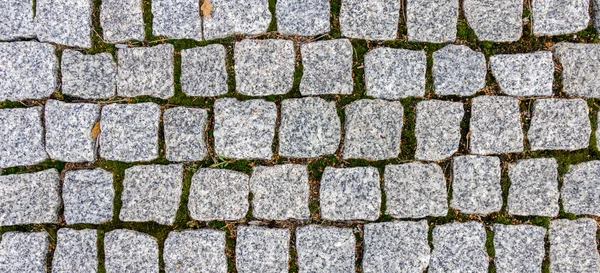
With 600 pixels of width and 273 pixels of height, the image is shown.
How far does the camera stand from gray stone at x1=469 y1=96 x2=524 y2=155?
2.50m

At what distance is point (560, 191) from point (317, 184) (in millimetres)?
1345

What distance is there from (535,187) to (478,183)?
32cm

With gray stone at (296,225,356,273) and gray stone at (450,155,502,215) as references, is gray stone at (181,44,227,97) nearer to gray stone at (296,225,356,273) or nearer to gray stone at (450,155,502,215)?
gray stone at (296,225,356,273)

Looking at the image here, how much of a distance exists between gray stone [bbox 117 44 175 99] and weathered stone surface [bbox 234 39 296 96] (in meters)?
0.38

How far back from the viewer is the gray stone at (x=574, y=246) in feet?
8.21

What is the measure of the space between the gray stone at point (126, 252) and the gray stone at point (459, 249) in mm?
1564

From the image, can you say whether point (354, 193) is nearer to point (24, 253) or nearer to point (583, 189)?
point (583, 189)

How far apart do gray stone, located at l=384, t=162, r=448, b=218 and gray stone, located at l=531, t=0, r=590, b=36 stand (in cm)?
101

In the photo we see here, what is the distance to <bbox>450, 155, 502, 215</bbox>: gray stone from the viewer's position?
2.50 m

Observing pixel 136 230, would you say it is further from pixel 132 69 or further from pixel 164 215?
pixel 132 69

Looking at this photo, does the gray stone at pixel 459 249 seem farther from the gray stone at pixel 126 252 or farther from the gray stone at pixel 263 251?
the gray stone at pixel 126 252

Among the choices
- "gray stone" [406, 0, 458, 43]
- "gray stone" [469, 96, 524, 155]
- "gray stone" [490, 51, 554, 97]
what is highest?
"gray stone" [406, 0, 458, 43]

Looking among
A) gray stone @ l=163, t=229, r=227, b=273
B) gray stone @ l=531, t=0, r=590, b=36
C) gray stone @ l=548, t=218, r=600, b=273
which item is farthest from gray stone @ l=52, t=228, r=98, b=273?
gray stone @ l=531, t=0, r=590, b=36

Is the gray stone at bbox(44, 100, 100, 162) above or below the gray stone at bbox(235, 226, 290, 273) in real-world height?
above
